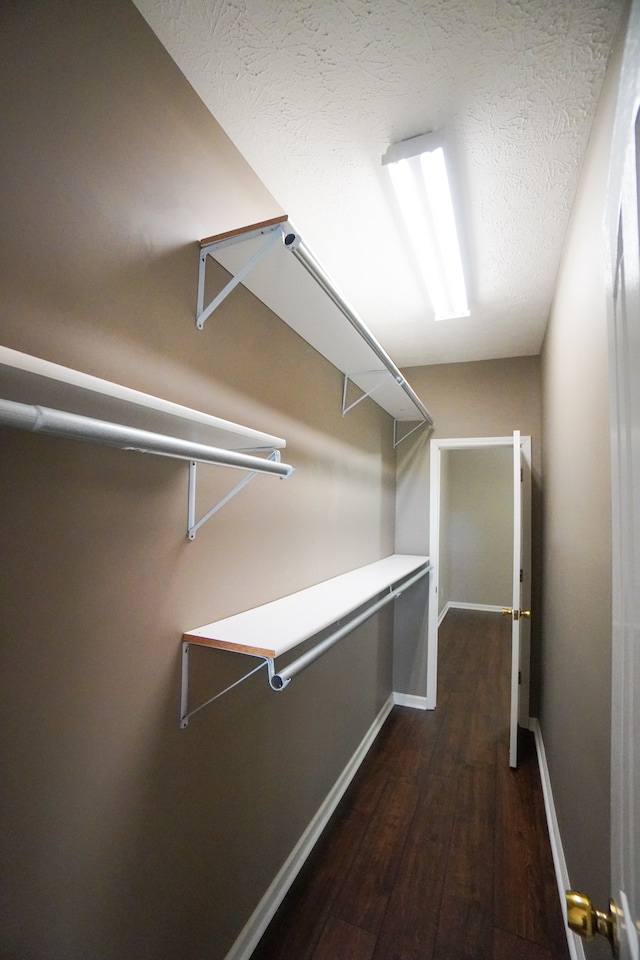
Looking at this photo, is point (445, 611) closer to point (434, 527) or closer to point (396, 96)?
point (434, 527)

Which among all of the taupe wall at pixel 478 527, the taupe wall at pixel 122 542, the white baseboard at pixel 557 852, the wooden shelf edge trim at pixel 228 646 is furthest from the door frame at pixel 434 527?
the taupe wall at pixel 478 527

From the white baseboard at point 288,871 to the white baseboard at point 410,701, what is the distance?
0.90 metres

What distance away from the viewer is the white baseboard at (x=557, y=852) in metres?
1.40

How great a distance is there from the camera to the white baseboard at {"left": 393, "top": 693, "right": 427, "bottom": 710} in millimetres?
3287

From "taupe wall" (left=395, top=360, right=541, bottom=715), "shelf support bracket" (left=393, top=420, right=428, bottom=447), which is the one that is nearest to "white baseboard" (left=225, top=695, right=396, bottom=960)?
"taupe wall" (left=395, top=360, right=541, bottom=715)

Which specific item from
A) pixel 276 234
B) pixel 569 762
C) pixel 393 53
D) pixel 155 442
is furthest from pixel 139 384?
pixel 569 762

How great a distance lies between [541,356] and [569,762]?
2.51 metres

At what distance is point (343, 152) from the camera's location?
1.42m

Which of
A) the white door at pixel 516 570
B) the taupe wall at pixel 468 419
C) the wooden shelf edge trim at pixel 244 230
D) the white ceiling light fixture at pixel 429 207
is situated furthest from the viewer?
the taupe wall at pixel 468 419

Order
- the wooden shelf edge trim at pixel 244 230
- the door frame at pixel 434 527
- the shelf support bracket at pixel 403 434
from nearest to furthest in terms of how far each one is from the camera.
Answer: the wooden shelf edge trim at pixel 244 230
the door frame at pixel 434 527
the shelf support bracket at pixel 403 434

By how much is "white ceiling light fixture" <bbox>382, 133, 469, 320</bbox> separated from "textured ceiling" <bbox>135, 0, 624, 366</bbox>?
5 centimetres

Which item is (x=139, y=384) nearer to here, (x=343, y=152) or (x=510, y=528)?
(x=343, y=152)

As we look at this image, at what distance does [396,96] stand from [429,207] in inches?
16.3

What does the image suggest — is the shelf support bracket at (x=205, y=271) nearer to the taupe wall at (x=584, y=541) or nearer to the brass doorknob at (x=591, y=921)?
the taupe wall at (x=584, y=541)
